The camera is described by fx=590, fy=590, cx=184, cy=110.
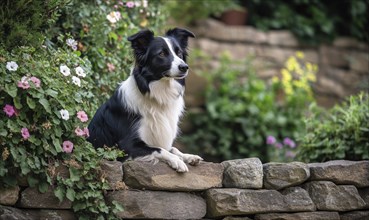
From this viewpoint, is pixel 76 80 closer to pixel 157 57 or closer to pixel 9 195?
pixel 157 57

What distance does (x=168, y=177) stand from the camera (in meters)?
3.69

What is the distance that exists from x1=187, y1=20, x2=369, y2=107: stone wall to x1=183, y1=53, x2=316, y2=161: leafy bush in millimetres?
595

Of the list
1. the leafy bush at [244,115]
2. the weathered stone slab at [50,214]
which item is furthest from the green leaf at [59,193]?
the leafy bush at [244,115]

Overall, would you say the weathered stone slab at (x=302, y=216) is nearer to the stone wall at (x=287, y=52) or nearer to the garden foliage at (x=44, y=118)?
the garden foliage at (x=44, y=118)

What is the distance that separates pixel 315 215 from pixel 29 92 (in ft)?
6.80

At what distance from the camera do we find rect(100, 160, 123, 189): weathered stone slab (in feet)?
11.8

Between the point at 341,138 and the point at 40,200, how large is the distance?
271cm

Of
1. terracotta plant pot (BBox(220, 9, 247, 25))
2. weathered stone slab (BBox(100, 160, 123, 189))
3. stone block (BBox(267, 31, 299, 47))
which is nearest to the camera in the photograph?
weathered stone slab (BBox(100, 160, 123, 189))

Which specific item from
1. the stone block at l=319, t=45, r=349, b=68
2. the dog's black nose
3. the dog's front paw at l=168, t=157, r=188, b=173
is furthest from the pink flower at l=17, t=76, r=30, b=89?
the stone block at l=319, t=45, r=349, b=68

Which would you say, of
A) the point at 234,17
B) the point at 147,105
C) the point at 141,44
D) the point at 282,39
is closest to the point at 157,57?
the point at 141,44

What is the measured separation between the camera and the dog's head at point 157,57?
4.07 meters

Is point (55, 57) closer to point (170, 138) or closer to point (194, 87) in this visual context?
point (170, 138)

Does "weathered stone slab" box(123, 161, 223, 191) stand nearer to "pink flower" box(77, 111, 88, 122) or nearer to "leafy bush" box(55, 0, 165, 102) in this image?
"pink flower" box(77, 111, 88, 122)

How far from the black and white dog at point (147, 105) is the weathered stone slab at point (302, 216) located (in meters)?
0.67
